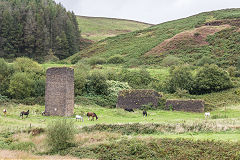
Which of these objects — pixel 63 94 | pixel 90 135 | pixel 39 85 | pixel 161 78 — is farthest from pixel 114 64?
pixel 90 135

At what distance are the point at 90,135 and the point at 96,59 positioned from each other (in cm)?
4936

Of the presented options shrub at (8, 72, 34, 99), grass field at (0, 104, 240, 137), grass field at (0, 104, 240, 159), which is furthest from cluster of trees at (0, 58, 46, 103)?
grass field at (0, 104, 240, 159)

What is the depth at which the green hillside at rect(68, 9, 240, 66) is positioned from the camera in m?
68.8

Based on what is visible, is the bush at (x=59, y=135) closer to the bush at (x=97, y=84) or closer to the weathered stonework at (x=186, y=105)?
the weathered stonework at (x=186, y=105)

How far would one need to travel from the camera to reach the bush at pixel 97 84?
46.2m

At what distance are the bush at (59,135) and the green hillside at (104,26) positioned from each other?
10646cm

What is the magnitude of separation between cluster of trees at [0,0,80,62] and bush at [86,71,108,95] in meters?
37.0

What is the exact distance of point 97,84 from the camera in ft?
151

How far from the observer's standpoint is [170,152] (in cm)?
1822

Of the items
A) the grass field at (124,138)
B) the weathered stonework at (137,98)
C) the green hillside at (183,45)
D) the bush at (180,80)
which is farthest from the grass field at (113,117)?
the green hillside at (183,45)

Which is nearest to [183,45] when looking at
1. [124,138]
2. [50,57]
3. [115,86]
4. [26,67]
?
[50,57]

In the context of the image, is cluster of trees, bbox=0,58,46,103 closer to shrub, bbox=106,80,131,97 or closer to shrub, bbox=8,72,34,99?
shrub, bbox=8,72,34,99

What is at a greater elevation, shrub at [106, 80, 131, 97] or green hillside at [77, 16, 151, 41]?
green hillside at [77, 16, 151, 41]

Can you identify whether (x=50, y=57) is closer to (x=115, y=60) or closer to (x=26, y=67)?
(x=115, y=60)
